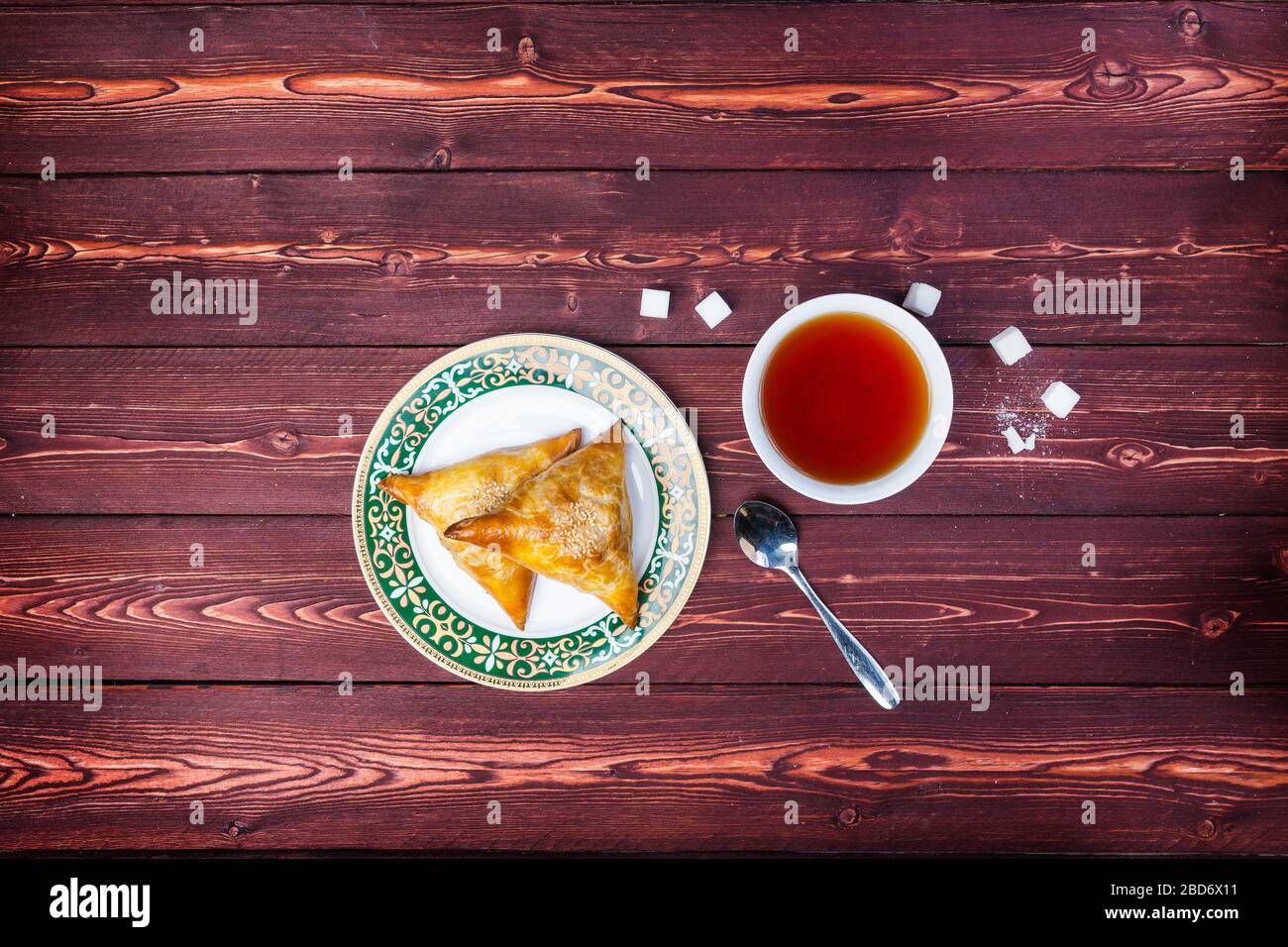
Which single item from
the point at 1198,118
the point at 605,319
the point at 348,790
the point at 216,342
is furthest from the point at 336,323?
the point at 1198,118

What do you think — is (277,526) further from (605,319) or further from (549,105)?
(549,105)

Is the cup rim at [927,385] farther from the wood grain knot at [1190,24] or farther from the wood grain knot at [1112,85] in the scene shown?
the wood grain knot at [1190,24]

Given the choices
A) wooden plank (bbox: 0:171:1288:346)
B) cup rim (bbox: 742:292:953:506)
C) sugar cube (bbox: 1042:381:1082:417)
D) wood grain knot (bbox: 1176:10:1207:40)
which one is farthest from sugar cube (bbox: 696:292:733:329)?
wood grain knot (bbox: 1176:10:1207:40)

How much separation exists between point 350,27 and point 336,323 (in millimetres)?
643

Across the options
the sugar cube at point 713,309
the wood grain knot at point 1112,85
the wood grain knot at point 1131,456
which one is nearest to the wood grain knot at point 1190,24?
the wood grain knot at point 1112,85

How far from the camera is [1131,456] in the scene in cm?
160

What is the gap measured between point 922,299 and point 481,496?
1002 mm

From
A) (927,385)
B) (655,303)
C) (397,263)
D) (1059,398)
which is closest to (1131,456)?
(1059,398)

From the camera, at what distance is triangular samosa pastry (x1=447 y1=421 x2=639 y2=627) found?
1.37m

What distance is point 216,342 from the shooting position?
1.62m

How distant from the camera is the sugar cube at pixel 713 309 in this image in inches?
61.6

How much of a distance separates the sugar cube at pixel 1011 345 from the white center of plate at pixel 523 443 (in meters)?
0.79

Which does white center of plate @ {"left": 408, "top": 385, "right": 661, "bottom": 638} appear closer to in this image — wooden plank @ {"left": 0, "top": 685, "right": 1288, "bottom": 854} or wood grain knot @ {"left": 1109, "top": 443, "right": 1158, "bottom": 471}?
wooden plank @ {"left": 0, "top": 685, "right": 1288, "bottom": 854}

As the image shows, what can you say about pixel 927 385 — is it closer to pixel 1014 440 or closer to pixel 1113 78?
pixel 1014 440
